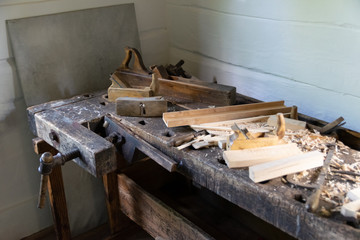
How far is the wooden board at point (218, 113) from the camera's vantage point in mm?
1541

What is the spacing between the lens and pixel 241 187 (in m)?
1.21

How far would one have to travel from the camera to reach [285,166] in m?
1.23

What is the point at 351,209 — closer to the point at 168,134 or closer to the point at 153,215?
the point at 168,134

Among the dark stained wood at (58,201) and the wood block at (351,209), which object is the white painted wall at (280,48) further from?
the dark stained wood at (58,201)

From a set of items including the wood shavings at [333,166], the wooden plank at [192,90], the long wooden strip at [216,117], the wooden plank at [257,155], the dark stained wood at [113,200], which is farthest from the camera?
the dark stained wood at [113,200]

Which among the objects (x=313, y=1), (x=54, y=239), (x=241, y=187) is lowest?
(x=54, y=239)

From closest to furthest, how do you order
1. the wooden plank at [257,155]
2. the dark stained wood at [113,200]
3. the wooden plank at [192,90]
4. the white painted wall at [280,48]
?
the wooden plank at [257,155] → the white painted wall at [280,48] → the wooden plank at [192,90] → the dark stained wood at [113,200]

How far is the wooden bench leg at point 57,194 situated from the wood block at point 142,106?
435 mm

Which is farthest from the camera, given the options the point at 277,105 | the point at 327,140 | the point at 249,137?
the point at 277,105

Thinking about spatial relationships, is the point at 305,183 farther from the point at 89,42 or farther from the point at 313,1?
the point at 89,42

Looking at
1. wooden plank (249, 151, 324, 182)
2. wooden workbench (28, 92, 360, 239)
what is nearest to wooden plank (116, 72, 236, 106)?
wooden workbench (28, 92, 360, 239)

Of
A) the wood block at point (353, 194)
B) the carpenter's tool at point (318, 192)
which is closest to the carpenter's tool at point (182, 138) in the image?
the carpenter's tool at point (318, 192)

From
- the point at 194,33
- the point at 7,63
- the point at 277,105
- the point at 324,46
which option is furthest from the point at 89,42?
the point at 324,46

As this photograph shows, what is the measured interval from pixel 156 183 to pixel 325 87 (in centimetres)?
114
